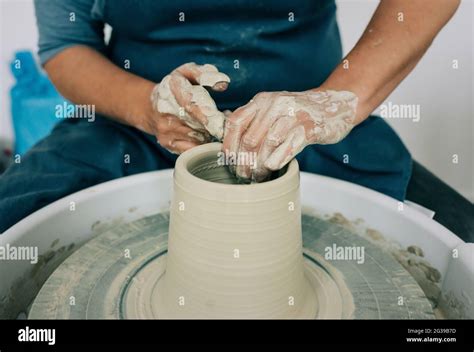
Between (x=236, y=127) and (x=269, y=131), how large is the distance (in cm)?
6

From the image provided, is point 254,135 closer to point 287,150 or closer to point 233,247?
point 287,150

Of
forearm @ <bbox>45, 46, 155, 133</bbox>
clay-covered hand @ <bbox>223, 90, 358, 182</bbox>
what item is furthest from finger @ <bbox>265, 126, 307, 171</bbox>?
forearm @ <bbox>45, 46, 155, 133</bbox>

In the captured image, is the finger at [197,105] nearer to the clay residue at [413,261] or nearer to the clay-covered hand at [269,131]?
the clay-covered hand at [269,131]

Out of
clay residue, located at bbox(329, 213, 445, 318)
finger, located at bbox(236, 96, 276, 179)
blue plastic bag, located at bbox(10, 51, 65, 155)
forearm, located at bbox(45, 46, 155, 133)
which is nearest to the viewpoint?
finger, located at bbox(236, 96, 276, 179)

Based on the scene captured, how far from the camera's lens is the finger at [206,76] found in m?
1.11

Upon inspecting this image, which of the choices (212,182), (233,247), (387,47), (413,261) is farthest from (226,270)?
(387,47)

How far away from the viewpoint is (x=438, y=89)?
2.60 m

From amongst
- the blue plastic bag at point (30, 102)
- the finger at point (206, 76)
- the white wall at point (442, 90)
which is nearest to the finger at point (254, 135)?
the finger at point (206, 76)

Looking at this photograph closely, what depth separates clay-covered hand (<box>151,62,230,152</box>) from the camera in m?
1.09

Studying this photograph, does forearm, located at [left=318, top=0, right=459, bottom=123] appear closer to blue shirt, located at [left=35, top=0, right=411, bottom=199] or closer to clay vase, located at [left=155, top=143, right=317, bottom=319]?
blue shirt, located at [left=35, top=0, right=411, bottom=199]

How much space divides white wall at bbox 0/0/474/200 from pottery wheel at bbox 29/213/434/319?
5.24 feet

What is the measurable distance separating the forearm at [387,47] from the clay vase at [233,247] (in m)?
0.34

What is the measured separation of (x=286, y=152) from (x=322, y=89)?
262 mm
